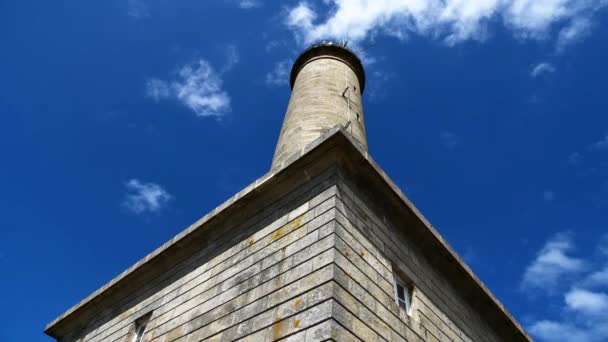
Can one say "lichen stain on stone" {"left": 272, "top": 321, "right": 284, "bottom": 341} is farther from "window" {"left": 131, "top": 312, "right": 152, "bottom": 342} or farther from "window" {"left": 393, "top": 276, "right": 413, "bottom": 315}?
"window" {"left": 131, "top": 312, "right": 152, "bottom": 342}

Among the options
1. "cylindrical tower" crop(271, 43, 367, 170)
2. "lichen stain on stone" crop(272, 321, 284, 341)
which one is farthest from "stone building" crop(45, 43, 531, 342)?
"cylindrical tower" crop(271, 43, 367, 170)

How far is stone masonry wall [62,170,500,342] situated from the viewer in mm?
4660

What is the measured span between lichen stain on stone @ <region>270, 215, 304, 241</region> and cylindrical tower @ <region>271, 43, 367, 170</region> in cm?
219

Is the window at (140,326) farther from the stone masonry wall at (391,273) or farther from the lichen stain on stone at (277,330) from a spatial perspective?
the stone masonry wall at (391,273)

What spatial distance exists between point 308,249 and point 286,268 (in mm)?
355

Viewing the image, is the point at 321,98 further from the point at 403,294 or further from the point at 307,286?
the point at 307,286

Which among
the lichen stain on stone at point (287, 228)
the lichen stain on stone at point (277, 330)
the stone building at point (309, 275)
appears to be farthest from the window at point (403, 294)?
the lichen stain on stone at point (277, 330)

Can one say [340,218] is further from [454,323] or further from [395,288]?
[454,323]

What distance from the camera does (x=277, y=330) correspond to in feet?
15.3

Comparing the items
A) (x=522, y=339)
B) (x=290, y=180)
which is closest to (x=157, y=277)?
(x=290, y=180)

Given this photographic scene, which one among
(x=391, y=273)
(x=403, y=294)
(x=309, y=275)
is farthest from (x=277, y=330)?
(x=403, y=294)

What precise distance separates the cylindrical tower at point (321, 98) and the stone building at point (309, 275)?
1843 millimetres

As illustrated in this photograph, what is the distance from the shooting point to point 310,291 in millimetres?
4719

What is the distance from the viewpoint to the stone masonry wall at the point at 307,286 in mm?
4660
